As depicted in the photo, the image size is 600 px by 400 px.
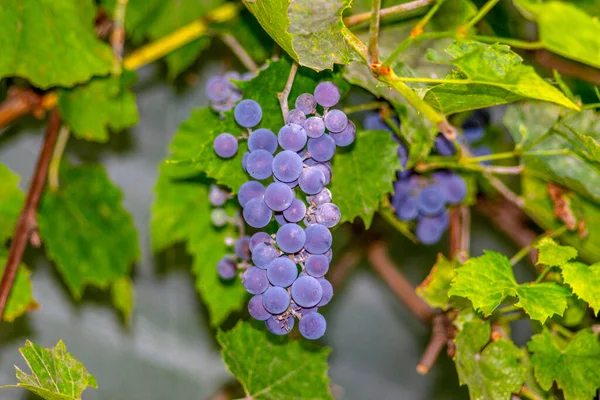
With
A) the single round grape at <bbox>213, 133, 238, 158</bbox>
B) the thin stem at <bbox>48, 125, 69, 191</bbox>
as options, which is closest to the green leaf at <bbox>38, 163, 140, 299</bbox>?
the thin stem at <bbox>48, 125, 69, 191</bbox>

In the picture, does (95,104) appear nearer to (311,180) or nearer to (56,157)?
(56,157)

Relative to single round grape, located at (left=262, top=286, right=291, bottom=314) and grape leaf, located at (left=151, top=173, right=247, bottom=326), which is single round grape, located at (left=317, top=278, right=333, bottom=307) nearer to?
single round grape, located at (left=262, top=286, right=291, bottom=314)

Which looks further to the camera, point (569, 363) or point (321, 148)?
point (569, 363)

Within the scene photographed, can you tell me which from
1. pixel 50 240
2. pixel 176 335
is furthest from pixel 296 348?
pixel 176 335

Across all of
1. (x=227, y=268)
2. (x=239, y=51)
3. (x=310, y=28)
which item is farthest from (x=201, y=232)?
(x=310, y=28)

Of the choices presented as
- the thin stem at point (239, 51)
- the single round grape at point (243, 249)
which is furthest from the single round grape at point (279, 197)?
the thin stem at point (239, 51)
